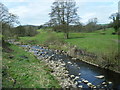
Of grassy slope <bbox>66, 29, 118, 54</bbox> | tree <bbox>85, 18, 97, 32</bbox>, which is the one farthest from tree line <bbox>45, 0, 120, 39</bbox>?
tree <bbox>85, 18, 97, 32</bbox>

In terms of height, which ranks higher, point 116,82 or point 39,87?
point 39,87

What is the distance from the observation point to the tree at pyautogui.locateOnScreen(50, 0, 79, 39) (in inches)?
1133

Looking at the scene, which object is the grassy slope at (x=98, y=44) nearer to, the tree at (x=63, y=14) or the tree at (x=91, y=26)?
the tree at (x=63, y=14)

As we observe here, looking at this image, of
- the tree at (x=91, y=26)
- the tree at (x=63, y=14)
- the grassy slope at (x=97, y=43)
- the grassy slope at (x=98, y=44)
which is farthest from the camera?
the tree at (x=91, y=26)

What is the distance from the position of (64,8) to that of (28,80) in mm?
24116

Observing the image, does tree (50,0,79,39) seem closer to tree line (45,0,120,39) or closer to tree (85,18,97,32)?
tree line (45,0,120,39)

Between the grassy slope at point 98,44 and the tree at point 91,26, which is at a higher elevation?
the tree at point 91,26

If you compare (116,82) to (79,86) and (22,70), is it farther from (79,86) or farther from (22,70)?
(22,70)

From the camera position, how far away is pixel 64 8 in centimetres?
2912

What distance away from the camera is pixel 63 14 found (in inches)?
1147

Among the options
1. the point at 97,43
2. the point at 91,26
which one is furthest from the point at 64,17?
the point at 91,26

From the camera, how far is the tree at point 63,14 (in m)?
28.8

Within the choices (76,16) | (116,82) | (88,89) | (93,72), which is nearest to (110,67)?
(93,72)

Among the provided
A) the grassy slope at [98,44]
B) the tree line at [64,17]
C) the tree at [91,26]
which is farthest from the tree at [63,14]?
the tree at [91,26]
